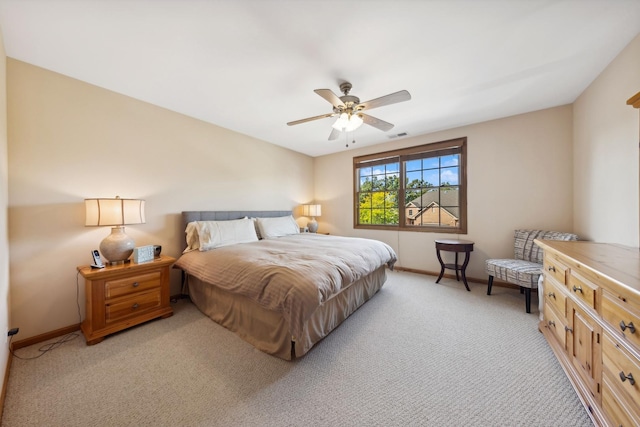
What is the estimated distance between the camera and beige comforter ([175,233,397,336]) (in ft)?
5.53

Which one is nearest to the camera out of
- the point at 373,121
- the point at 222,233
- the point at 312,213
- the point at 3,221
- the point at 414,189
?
the point at 3,221

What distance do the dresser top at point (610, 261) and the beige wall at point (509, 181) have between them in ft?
5.34

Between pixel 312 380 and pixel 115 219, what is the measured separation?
7.63 feet

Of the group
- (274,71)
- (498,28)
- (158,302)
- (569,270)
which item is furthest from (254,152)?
(569,270)

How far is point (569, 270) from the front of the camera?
1.54 metres

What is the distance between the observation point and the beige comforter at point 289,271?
1.69 metres

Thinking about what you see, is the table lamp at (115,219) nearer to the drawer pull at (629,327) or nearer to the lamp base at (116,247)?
the lamp base at (116,247)

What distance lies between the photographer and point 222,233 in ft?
9.87

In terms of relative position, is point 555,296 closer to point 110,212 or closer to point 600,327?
point 600,327

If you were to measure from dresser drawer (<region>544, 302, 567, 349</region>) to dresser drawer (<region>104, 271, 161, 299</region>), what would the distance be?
12.0ft

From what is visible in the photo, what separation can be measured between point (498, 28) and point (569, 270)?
6.09 ft

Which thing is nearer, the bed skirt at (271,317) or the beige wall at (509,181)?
the bed skirt at (271,317)

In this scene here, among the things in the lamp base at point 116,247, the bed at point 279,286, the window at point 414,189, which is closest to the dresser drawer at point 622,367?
the bed at point 279,286

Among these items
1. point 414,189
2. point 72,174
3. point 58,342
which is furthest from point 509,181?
point 58,342
